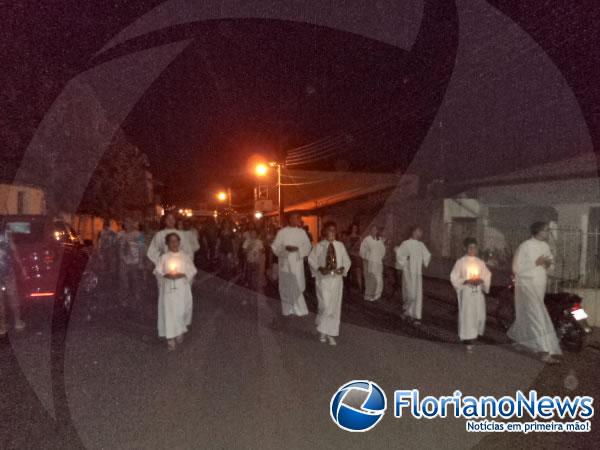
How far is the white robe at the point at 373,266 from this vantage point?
1341 cm

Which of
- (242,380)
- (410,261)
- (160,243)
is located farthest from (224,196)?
(242,380)

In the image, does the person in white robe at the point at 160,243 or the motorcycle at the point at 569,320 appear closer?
the motorcycle at the point at 569,320

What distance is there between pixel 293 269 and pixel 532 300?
4206mm

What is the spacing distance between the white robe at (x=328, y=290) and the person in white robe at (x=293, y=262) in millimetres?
1395

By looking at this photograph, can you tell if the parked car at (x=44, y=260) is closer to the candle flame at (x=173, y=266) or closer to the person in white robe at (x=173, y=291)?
the person in white robe at (x=173, y=291)

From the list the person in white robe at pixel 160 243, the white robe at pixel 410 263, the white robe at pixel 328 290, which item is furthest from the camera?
the white robe at pixel 410 263

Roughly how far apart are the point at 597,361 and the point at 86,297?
991 centimetres

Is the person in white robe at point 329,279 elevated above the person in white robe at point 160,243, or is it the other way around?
the person in white robe at point 160,243

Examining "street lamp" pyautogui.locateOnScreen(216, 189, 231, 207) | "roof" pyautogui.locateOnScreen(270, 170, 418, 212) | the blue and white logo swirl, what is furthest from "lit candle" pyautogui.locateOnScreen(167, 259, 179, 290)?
"street lamp" pyautogui.locateOnScreen(216, 189, 231, 207)

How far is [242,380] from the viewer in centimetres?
662

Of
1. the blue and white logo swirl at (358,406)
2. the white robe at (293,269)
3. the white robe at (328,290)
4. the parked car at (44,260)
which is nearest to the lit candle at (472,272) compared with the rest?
the white robe at (328,290)

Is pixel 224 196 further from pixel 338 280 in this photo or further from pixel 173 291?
pixel 173 291

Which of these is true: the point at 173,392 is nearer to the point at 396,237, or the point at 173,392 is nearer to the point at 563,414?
the point at 563,414

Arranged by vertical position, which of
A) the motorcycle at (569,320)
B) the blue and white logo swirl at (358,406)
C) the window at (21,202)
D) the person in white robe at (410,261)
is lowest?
the blue and white logo swirl at (358,406)
